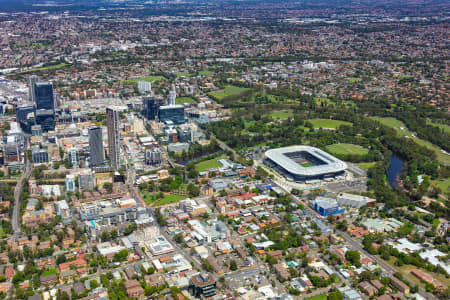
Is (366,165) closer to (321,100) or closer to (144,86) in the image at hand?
(321,100)

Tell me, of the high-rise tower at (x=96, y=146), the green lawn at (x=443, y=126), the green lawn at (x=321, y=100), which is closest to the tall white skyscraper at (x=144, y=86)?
the green lawn at (x=321, y=100)

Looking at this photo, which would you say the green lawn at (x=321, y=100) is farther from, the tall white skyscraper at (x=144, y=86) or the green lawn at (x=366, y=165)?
the tall white skyscraper at (x=144, y=86)

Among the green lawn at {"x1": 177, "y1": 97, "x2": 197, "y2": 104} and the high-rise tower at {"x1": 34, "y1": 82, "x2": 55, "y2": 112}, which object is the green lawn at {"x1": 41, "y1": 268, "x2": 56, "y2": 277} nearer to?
the high-rise tower at {"x1": 34, "y1": 82, "x2": 55, "y2": 112}

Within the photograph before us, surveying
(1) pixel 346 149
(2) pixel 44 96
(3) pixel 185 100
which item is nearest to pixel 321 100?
(3) pixel 185 100

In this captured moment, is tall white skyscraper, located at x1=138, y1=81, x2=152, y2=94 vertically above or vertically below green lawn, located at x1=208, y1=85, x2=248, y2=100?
above

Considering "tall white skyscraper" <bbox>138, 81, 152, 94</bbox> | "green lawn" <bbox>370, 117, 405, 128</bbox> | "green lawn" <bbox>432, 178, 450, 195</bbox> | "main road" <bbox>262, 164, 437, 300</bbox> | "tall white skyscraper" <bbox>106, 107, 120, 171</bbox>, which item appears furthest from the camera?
"tall white skyscraper" <bbox>138, 81, 152, 94</bbox>

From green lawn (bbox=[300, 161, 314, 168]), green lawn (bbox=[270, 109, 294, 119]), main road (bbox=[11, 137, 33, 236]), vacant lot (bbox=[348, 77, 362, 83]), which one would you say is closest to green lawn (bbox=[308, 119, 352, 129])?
green lawn (bbox=[270, 109, 294, 119])

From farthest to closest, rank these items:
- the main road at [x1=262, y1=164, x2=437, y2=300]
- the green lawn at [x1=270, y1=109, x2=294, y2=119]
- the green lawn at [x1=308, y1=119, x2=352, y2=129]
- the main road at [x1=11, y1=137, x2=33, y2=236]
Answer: the green lawn at [x1=270, y1=109, x2=294, y2=119], the green lawn at [x1=308, y1=119, x2=352, y2=129], the main road at [x1=11, y1=137, x2=33, y2=236], the main road at [x1=262, y1=164, x2=437, y2=300]
